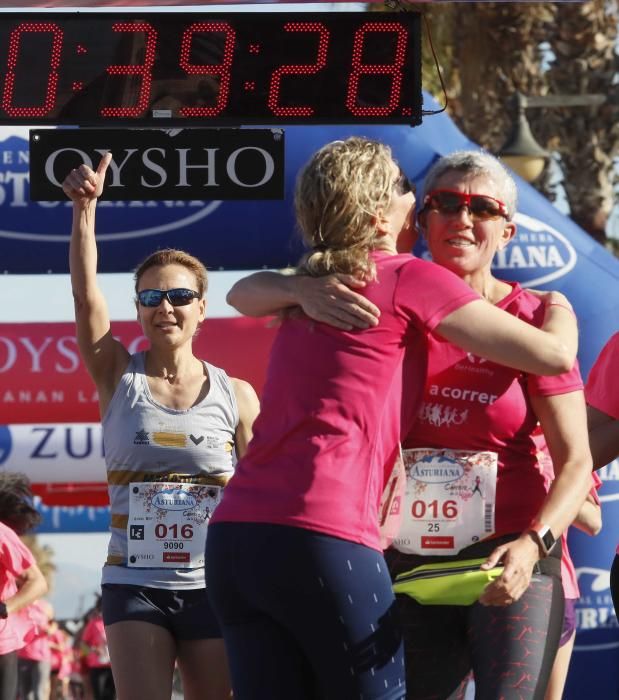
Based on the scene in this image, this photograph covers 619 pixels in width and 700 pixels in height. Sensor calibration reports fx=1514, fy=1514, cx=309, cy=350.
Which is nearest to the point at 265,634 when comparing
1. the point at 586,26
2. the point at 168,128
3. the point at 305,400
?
the point at 305,400

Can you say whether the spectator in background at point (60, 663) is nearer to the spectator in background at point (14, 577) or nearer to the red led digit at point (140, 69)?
the spectator in background at point (14, 577)

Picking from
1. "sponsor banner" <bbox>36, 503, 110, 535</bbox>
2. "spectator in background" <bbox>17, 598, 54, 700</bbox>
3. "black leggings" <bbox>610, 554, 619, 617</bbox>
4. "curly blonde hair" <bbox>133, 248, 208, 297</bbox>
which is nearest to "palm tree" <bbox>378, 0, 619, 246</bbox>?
"spectator in background" <bbox>17, 598, 54, 700</bbox>

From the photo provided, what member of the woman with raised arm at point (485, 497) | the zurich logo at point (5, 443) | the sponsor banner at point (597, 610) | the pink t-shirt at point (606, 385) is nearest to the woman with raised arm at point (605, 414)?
the pink t-shirt at point (606, 385)

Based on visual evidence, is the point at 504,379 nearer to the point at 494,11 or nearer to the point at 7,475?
the point at 7,475

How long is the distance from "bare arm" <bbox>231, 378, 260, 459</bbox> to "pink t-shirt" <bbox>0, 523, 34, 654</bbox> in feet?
8.16

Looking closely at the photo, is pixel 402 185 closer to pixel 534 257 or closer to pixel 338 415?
pixel 338 415

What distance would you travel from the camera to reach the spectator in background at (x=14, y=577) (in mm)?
6570

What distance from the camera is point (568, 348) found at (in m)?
3.16

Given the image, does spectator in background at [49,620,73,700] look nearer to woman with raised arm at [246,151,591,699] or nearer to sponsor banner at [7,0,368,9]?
sponsor banner at [7,0,368,9]

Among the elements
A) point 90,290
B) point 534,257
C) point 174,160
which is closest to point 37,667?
point 534,257

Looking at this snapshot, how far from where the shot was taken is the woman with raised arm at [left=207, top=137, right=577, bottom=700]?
9.61ft

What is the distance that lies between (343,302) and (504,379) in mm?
499

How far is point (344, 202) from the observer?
3.10 m

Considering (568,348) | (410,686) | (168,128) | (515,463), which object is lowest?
(410,686)
